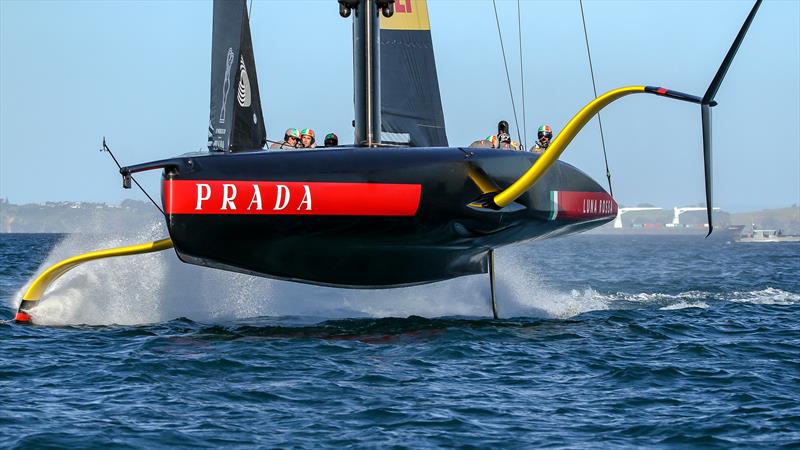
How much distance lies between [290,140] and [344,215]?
7.09ft

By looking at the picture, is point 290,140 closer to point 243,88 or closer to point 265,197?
point 243,88

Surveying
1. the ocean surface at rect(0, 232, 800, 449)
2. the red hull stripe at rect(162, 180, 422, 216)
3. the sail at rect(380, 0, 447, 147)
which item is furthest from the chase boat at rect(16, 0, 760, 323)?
the sail at rect(380, 0, 447, 147)

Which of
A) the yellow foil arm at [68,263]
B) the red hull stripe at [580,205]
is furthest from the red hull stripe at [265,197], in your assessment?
the red hull stripe at [580,205]

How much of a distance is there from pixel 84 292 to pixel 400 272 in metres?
3.28

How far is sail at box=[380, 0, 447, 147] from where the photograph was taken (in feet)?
37.3

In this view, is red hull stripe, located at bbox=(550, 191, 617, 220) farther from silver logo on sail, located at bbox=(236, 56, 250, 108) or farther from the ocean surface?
silver logo on sail, located at bbox=(236, 56, 250, 108)

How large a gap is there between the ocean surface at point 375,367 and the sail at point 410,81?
1857 millimetres

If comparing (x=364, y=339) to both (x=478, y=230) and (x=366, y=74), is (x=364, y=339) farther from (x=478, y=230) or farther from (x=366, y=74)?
(x=366, y=74)

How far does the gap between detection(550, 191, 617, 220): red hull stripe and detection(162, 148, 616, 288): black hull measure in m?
0.13

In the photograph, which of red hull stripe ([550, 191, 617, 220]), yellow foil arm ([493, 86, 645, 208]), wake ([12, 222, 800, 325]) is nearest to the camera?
yellow foil arm ([493, 86, 645, 208])

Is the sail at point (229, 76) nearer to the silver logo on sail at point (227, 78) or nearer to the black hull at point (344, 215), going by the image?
the silver logo on sail at point (227, 78)

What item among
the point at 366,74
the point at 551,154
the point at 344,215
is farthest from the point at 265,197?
the point at 551,154

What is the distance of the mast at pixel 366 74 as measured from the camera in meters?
9.80

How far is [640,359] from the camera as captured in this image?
8461 mm
